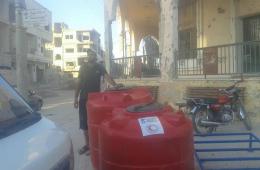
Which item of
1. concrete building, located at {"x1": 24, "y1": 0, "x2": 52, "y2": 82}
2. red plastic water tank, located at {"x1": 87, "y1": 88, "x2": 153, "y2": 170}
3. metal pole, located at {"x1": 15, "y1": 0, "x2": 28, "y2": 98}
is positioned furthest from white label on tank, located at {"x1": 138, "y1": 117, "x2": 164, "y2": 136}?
concrete building, located at {"x1": 24, "y1": 0, "x2": 52, "y2": 82}

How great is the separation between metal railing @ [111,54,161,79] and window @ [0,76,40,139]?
1131 centimetres

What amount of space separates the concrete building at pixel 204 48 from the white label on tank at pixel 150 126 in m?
7.75

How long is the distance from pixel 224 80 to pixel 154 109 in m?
8.02

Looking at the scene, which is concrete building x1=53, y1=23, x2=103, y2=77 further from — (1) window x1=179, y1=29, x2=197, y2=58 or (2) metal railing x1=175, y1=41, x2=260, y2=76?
(2) metal railing x1=175, y1=41, x2=260, y2=76

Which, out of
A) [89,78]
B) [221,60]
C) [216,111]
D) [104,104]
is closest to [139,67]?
[221,60]

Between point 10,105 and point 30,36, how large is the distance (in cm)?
5247

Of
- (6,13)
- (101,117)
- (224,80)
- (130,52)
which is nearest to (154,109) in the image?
(101,117)

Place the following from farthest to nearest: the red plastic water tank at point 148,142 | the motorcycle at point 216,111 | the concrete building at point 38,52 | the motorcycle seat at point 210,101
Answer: the concrete building at point 38,52, the motorcycle seat at point 210,101, the motorcycle at point 216,111, the red plastic water tank at point 148,142

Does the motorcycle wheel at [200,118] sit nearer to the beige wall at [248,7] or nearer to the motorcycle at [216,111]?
the motorcycle at [216,111]

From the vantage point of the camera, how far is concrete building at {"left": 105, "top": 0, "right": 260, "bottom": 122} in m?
12.7

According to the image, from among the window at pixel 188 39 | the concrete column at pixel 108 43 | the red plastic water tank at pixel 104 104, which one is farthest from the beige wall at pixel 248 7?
the red plastic water tank at pixel 104 104

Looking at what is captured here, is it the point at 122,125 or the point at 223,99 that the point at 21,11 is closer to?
the point at 223,99

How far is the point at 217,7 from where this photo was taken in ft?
52.7

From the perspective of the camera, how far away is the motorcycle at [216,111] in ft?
33.8
